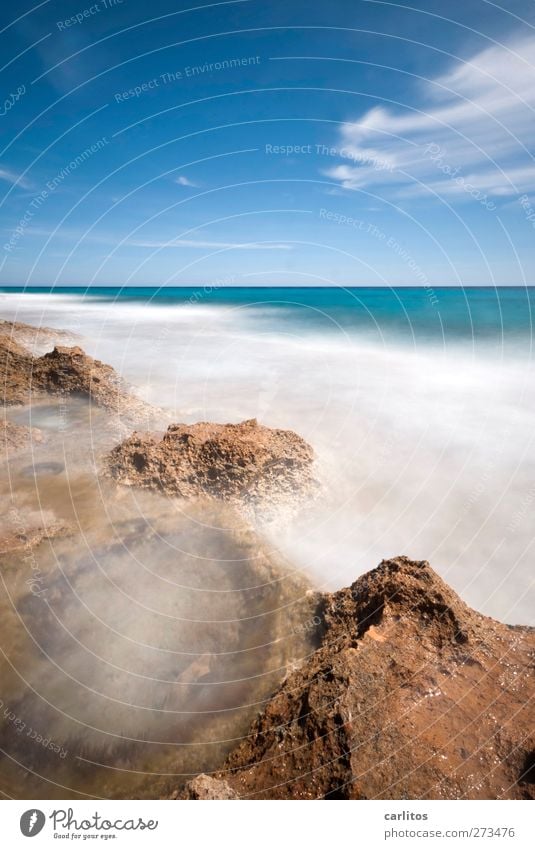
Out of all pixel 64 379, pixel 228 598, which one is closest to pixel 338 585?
pixel 228 598

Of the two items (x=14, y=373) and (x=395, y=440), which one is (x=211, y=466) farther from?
(x=14, y=373)

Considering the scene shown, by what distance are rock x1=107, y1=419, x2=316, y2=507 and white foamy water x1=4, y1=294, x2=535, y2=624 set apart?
1096mm

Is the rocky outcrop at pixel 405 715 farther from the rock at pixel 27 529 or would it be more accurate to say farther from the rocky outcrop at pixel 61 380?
the rocky outcrop at pixel 61 380

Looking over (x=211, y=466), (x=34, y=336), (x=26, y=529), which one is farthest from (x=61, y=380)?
(x=34, y=336)

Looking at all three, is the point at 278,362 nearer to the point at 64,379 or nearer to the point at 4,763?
the point at 64,379

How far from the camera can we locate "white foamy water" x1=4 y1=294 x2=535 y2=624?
8242 millimetres

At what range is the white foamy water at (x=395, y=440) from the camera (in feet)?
27.0

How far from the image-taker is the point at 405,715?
12.2ft

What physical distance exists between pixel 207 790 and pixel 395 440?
1191cm

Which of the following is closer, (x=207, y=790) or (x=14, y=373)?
(x=207, y=790)

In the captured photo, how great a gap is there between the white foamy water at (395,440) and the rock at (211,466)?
3.60 feet

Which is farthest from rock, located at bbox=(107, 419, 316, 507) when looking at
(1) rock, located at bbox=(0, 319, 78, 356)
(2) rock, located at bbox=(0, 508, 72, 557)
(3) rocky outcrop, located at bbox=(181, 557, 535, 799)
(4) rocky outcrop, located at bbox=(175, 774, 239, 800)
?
(1) rock, located at bbox=(0, 319, 78, 356)

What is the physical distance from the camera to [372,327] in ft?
167

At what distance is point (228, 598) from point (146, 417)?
8879 mm
